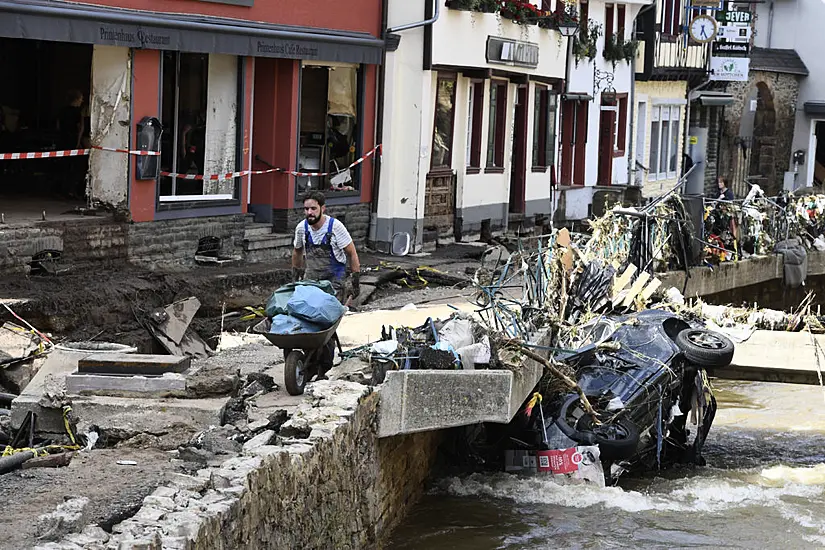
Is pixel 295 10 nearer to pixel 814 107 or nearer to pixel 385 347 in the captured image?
pixel 385 347

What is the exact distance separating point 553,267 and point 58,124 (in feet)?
29.5

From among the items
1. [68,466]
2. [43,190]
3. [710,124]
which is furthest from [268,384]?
[710,124]

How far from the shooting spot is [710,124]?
44000 mm

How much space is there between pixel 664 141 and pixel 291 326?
3108 cm

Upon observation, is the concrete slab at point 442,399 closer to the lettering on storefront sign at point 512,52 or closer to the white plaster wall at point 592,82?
the lettering on storefront sign at point 512,52

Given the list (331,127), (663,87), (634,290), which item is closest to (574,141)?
(663,87)

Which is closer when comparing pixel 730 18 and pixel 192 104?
pixel 192 104

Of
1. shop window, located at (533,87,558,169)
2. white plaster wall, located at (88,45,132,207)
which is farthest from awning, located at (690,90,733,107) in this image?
white plaster wall, located at (88,45,132,207)

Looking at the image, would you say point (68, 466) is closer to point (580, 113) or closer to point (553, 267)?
point (553, 267)

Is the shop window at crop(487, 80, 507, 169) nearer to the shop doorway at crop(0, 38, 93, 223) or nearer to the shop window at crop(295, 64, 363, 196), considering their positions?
the shop window at crop(295, 64, 363, 196)

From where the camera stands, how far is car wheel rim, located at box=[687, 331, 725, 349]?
14867 mm

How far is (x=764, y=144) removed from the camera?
159 ft

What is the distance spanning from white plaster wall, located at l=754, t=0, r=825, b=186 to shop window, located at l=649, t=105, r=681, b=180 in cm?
909

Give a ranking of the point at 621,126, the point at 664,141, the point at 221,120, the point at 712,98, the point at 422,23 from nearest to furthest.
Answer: the point at 221,120
the point at 422,23
the point at 621,126
the point at 664,141
the point at 712,98
